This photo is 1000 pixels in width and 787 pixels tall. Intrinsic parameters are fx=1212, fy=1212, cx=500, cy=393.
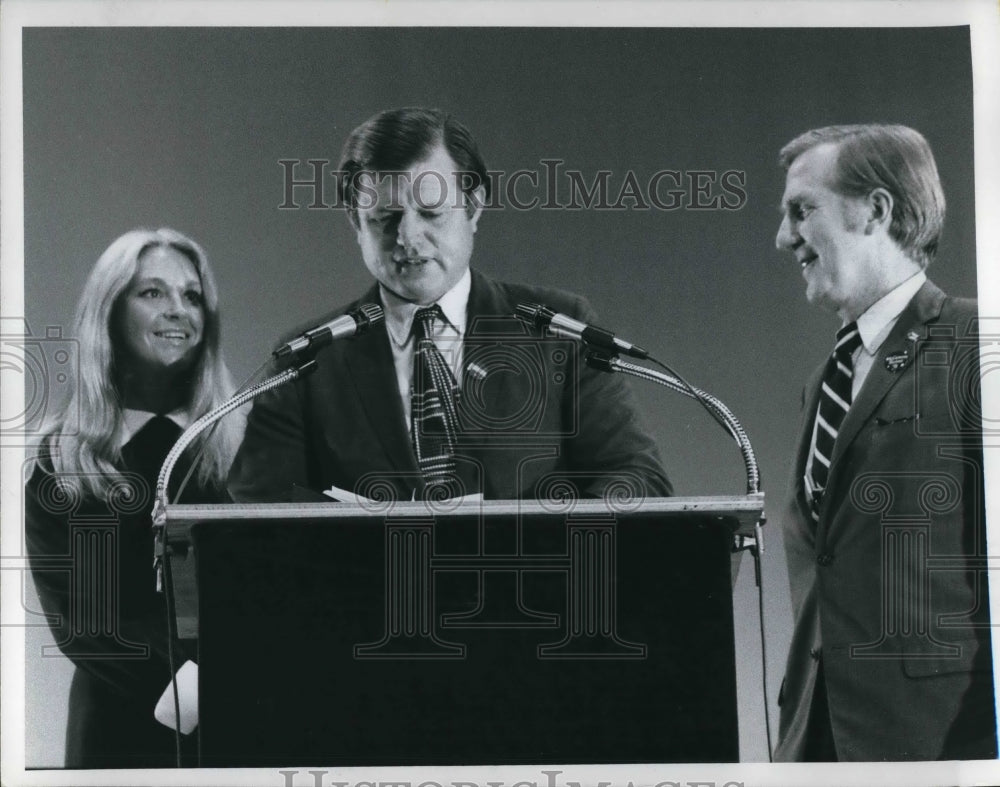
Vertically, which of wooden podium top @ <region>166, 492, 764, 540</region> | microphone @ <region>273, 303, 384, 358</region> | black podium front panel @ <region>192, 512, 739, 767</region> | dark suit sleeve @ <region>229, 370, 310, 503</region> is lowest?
black podium front panel @ <region>192, 512, 739, 767</region>

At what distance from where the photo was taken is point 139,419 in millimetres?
3484

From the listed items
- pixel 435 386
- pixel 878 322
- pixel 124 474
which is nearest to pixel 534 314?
pixel 435 386

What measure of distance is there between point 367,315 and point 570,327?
58 centimetres

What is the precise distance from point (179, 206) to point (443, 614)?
144cm

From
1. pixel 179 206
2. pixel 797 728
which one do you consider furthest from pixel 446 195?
pixel 797 728

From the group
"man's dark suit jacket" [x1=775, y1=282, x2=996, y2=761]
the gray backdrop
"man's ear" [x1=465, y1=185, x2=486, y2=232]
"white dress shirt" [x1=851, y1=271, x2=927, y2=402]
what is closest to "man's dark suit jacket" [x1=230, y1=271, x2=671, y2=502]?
the gray backdrop

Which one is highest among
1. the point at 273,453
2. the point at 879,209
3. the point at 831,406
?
the point at 879,209

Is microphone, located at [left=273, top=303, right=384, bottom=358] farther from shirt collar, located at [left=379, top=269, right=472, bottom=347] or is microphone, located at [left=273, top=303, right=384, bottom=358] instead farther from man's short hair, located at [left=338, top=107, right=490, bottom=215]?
man's short hair, located at [left=338, top=107, right=490, bottom=215]

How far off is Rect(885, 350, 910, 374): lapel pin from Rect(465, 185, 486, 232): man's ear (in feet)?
4.07

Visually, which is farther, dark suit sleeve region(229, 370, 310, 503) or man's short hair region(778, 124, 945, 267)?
man's short hair region(778, 124, 945, 267)

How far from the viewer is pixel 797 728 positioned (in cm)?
332

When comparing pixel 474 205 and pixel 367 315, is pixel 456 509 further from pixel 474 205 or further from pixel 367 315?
pixel 474 205

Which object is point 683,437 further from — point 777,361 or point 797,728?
point 797,728

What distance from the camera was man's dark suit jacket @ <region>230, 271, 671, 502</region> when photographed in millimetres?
3400
